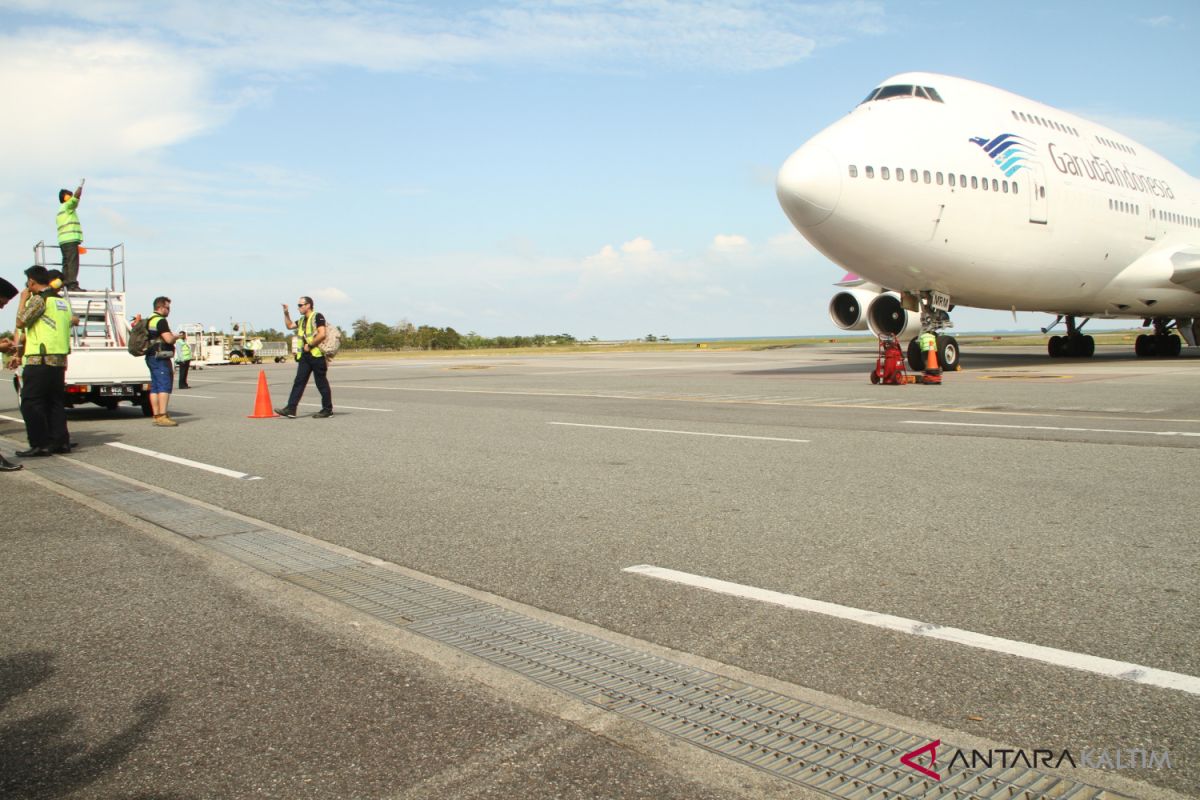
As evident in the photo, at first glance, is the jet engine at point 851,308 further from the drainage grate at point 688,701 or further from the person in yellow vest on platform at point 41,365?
the drainage grate at point 688,701

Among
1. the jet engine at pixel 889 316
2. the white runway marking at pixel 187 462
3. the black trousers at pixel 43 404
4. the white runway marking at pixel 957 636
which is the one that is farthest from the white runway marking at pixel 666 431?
the jet engine at pixel 889 316

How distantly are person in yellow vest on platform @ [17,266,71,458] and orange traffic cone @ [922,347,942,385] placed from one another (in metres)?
14.0

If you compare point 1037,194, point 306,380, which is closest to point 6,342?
point 306,380

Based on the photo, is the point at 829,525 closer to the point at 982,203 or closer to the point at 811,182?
the point at 811,182

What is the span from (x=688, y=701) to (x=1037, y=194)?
67.8ft

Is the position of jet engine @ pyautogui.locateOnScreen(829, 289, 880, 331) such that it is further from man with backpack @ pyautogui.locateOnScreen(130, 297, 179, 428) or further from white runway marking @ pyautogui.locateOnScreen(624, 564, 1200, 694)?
white runway marking @ pyautogui.locateOnScreen(624, 564, 1200, 694)

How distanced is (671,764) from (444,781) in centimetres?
63

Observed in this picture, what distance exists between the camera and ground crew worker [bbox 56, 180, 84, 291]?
1587 cm

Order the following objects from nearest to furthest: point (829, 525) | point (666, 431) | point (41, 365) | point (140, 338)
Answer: point (829, 525) < point (41, 365) < point (666, 431) < point (140, 338)

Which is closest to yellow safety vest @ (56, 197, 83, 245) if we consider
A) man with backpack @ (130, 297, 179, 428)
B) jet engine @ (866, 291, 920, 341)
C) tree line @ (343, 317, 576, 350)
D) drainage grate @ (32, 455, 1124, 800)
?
man with backpack @ (130, 297, 179, 428)

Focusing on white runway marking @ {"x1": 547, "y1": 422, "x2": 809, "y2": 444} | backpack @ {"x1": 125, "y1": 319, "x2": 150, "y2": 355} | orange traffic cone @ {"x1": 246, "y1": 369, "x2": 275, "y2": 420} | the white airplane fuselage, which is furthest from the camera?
the white airplane fuselage

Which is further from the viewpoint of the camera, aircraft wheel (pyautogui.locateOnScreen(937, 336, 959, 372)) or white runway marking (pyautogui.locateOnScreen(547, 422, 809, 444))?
aircraft wheel (pyautogui.locateOnScreen(937, 336, 959, 372))

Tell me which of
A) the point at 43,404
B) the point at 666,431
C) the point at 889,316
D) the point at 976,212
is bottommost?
the point at 666,431

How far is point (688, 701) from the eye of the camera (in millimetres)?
2918
